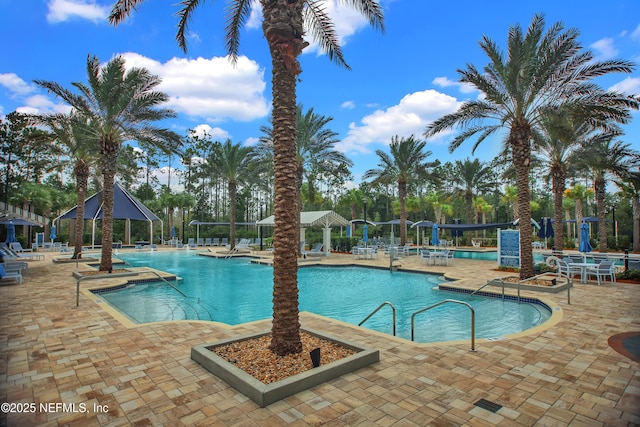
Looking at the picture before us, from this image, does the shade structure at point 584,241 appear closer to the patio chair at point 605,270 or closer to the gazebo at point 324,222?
the patio chair at point 605,270

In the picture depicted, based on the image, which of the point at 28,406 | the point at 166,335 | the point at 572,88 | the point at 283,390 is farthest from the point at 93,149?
the point at 572,88

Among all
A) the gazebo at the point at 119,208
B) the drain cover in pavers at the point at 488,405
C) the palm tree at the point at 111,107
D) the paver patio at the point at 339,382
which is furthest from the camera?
the gazebo at the point at 119,208

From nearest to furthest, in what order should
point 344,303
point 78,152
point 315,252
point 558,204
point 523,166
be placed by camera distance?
point 344,303, point 523,166, point 558,204, point 78,152, point 315,252

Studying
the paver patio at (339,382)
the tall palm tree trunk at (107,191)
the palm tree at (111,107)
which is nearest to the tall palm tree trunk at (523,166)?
the paver patio at (339,382)

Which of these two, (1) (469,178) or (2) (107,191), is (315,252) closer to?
(2) (107,191)

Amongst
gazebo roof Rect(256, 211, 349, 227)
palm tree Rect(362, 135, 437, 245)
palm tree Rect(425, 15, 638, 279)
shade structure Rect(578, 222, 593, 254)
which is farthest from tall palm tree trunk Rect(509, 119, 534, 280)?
palm tree Rect(362, 135, 437, 245)

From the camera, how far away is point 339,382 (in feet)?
13.4

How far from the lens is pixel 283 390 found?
3703mm

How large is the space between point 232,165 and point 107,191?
12.8m

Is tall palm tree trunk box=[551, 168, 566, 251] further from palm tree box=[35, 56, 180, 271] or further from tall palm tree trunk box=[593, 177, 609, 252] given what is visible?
palm tree box=[35, 56, 180, 271]

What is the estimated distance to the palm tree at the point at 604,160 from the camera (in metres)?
17.5

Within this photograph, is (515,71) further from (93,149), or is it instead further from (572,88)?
(93,149)

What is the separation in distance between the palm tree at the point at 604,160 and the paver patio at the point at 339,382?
14.2 m

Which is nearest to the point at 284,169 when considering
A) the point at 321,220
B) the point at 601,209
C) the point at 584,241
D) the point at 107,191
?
the point at 107,191
